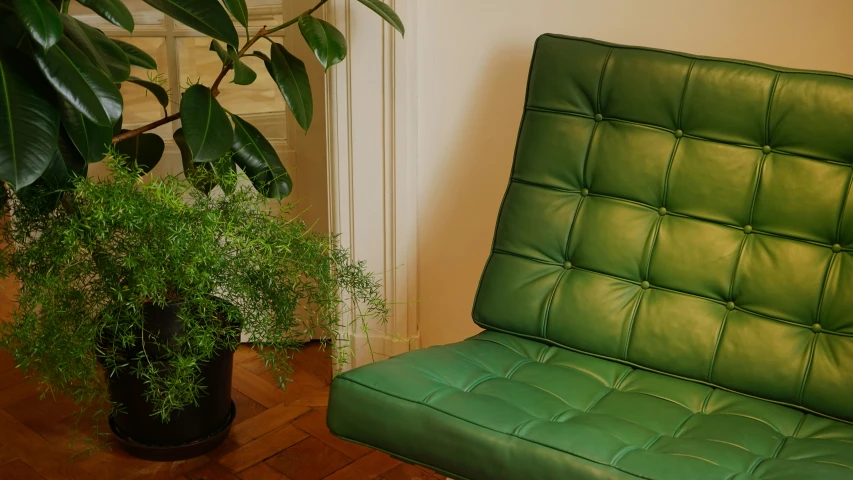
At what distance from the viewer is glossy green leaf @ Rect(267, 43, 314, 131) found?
1702 mm

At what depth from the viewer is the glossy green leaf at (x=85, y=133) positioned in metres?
1.41

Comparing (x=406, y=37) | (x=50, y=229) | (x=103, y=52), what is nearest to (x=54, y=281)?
(x=50, y=229)

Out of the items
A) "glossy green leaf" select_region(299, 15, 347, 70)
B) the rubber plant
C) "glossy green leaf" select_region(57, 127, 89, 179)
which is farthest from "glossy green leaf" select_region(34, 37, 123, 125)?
"glossy green leaf" select_region(299, 15, 347, 70)

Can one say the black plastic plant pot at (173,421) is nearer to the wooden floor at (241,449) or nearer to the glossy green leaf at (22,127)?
the wooden floor at (241,449)

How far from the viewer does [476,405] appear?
1.29 m

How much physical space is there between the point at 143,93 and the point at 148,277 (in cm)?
88

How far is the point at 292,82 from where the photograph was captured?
5.62 ft

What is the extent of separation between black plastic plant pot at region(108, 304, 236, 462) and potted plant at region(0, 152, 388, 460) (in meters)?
0.02

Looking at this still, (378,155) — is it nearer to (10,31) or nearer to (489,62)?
(489,62)

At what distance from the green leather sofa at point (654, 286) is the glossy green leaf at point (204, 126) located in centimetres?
48

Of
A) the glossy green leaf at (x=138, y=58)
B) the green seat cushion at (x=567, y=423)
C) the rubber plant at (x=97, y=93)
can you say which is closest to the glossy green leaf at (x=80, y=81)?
the rubber plant at (x=97, y=93)

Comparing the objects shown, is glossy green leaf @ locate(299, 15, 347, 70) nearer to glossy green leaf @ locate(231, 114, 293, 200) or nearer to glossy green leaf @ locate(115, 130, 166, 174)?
glossy green leaf @ locate(231, 114, 293, 200)

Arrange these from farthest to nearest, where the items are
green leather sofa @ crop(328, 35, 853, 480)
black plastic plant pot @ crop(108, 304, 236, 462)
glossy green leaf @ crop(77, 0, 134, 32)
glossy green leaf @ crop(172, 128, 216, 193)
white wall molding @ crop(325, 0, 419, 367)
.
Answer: white wall molding @ crop(325, 0, 419, 367) < black plastic plant pot @ crop(108, 304, 236, 462) < glossy green leaf @ crop(172, 128, 216, 193) < glossy green leaf @ crop(77, 0, 134, 32) < green leather sofa @ crop(328, 35, 853, 480)

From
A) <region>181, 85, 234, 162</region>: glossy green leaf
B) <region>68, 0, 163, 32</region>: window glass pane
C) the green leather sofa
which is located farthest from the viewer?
<region>68, 0, 163, 32</region>: window glass pane
